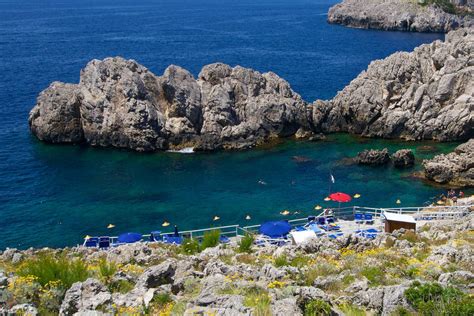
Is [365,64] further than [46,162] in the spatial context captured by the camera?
Yes

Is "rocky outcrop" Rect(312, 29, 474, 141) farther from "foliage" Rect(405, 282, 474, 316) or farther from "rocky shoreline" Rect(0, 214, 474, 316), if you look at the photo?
"foliage" Rect(405, 282, 474, 316)

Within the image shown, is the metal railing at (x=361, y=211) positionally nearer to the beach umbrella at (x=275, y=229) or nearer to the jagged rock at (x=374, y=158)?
the beach umbrella at (x=275, y=229)

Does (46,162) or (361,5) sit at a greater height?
(361,5)

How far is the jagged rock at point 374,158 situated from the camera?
186ft

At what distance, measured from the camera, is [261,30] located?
165 metres

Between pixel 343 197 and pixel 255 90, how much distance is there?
30.0 m

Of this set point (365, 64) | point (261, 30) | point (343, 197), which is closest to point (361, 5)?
point (261, 30)

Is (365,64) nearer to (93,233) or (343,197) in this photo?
(343,197)

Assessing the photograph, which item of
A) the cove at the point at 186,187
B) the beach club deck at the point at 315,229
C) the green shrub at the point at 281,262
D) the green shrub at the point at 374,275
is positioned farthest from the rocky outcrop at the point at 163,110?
the green shrub at the point at 374,275

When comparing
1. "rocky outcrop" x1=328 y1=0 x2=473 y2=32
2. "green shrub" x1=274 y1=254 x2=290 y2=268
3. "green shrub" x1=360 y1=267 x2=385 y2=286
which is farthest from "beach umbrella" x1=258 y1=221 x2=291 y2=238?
"rocky outcrop" x1=328 y1=0 x2=473 y2=32

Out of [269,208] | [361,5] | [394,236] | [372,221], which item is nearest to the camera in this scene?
[394,236]

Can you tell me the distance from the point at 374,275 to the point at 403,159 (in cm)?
3919

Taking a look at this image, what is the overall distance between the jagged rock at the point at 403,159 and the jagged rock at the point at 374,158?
934 millimetres

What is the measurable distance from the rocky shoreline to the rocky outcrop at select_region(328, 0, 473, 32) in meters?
164
